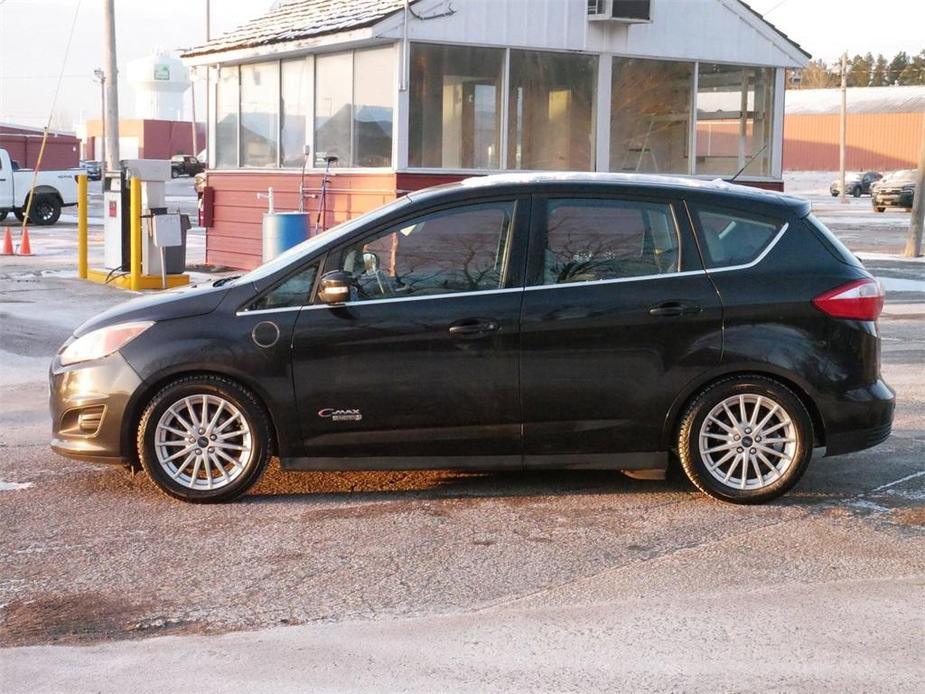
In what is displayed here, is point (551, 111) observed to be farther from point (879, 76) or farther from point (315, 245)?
point (879, 76)

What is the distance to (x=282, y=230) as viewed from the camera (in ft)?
53.0

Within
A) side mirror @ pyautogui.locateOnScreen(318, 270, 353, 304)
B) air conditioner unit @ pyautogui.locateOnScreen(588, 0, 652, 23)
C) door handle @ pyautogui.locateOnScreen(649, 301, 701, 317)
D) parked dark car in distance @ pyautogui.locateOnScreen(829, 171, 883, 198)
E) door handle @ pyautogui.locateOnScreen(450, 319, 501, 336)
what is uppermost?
air conditioner unit @ pyautogui.locateOnScreen(588, 0, 652, 23)

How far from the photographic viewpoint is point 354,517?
20.8ft

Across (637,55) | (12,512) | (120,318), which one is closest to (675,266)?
(120,318)

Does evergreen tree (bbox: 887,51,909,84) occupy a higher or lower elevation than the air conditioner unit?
higher

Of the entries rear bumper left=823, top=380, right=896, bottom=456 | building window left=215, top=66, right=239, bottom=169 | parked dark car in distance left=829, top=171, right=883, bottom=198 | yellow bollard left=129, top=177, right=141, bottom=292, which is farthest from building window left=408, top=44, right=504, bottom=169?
parked dark car in distance left=829, top=171, right=883, bottom=198

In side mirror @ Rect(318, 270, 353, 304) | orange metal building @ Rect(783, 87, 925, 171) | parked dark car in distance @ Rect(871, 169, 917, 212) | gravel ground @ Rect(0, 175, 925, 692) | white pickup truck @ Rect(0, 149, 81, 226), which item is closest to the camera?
gravel ground @ Rect(0, 175, 925, 692)

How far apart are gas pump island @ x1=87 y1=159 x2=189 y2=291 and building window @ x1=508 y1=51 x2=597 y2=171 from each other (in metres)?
4.70

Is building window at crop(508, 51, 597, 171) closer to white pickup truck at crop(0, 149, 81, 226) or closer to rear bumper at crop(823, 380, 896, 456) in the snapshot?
rear bumper at crop(823, 380, 896, 456)

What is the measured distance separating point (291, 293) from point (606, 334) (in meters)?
1.64

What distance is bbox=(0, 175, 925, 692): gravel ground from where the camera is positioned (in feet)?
14.5

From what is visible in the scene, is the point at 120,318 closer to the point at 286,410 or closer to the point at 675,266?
the point at 286,410

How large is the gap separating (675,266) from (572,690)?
2963 millimetres

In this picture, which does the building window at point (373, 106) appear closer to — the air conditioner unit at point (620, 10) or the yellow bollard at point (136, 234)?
the air conditioner unit at point (620, 10)
